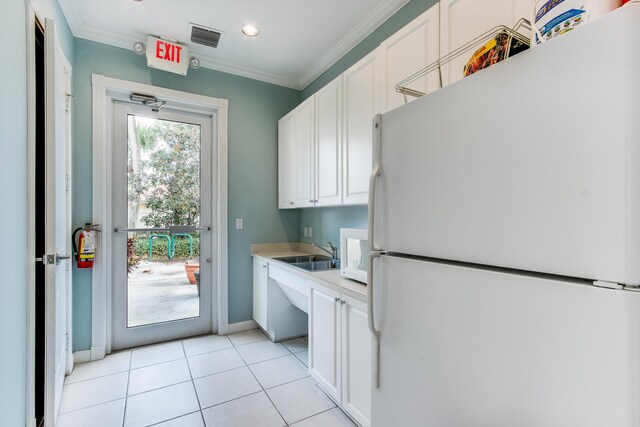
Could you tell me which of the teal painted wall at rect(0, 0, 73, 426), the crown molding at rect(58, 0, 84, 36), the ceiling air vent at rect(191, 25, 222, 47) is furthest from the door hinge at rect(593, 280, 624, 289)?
the crown molding at rect(58, 0, 84, 36)

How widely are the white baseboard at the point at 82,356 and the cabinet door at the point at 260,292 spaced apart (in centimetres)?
145

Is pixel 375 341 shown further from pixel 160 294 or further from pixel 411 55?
pixel 160 294

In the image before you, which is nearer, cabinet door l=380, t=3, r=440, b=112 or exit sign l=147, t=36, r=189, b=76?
cabinet door l=380, t=3, r=440, b=112

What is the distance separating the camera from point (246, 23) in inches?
96.1

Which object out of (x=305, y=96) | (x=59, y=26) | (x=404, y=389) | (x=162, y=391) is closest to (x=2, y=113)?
(x=59, y=26)

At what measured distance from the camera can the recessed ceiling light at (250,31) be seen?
8.16ft

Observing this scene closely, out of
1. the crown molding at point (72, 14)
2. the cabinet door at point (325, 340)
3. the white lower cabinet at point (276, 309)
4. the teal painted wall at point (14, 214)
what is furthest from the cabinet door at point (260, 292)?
the crown molding at point (72, 14)

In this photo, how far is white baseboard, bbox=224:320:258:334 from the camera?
3.14 metres

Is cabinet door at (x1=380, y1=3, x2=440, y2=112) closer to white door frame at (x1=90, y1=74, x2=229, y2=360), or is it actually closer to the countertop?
the countertop

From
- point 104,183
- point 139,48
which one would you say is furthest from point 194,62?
point 104,183

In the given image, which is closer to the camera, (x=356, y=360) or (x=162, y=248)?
(x=356, y=360)

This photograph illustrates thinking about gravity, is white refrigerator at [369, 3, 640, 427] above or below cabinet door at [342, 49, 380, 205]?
below

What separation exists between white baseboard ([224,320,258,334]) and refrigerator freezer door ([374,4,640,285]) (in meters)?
2.73

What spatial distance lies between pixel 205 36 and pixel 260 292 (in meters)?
2.43
